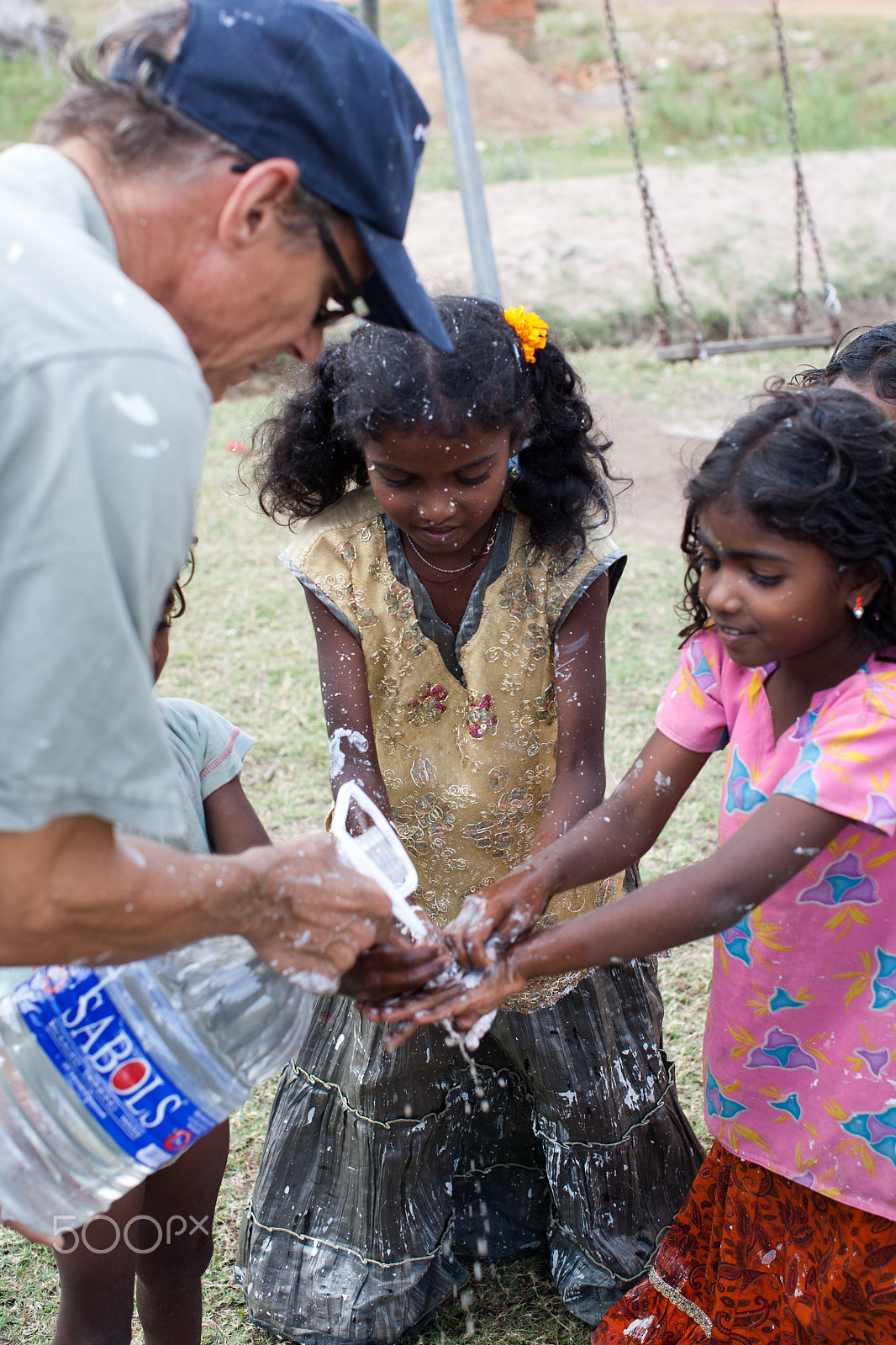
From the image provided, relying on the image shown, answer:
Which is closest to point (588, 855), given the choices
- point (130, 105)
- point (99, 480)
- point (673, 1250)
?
point (673, 1250)

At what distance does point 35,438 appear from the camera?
3.77ft

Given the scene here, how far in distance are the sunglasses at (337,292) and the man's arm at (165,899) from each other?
741 millimetres

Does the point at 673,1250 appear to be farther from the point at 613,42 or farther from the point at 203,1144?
the point at 613,42

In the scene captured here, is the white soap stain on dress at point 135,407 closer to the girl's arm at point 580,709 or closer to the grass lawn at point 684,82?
the girl's arm at point 580,709

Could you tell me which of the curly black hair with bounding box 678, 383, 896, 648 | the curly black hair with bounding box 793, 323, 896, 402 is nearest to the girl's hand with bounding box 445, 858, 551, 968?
the curly black hair with bounding box 678, 383, 896, 648

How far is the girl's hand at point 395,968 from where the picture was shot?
1984 mm

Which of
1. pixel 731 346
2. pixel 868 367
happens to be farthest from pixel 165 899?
pixel 731 346

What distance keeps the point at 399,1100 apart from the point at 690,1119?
90 centimetres

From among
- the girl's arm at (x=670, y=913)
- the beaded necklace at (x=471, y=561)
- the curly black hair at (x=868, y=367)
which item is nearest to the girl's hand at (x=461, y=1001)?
the girl's arm at (x=670, y=913)

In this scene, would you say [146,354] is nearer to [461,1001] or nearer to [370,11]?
[461,1001]

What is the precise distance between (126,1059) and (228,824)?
58 centimetres

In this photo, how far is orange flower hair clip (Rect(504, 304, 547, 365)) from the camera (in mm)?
2350

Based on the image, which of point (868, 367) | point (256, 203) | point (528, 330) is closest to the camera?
point (256, 203)

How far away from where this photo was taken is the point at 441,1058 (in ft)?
8.10
